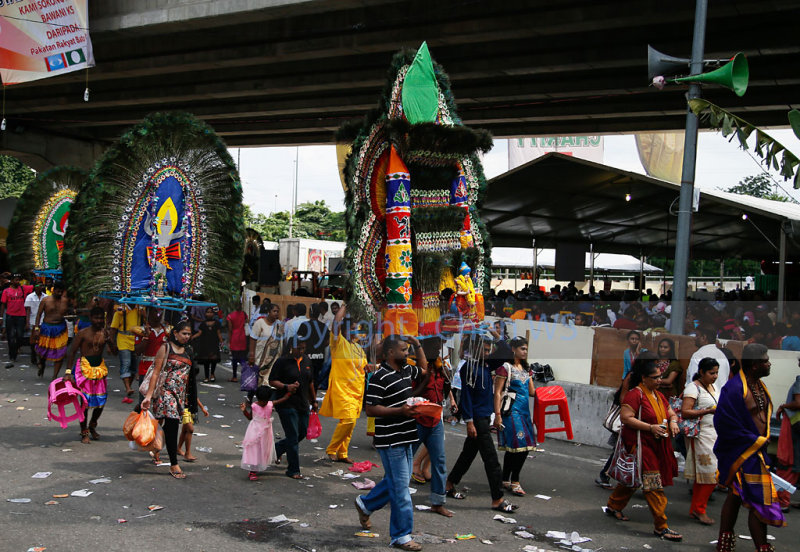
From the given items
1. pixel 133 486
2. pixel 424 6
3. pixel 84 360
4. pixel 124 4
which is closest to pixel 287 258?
pixel 124 4

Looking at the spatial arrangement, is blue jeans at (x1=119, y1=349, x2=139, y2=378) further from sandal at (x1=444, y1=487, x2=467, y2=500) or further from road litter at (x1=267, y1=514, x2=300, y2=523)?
sandal at (x1=444, y1=487, x2=467, y2=500)

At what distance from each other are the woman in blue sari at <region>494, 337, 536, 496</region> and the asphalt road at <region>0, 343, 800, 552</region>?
1.00ft

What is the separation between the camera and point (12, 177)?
5119cm

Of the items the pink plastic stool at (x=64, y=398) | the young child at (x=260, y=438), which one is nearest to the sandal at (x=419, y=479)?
the young child at (x=260, y=438)

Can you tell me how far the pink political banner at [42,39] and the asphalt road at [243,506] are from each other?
1012 cm

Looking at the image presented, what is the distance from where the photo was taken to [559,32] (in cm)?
1375

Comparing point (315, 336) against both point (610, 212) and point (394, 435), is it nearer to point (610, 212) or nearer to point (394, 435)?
point (394, 435)

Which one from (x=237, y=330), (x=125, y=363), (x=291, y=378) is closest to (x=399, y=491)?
(x=291, y=378)

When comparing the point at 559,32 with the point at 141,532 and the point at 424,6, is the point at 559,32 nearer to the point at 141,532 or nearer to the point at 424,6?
the point at 424,6

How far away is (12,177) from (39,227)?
3910 cm

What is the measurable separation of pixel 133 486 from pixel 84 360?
8.24 feet

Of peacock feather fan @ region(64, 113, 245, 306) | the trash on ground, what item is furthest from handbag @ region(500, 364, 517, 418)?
the trash on ground

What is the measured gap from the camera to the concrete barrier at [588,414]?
9.63 metres

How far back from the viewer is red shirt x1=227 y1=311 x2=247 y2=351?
13672 millimetres
